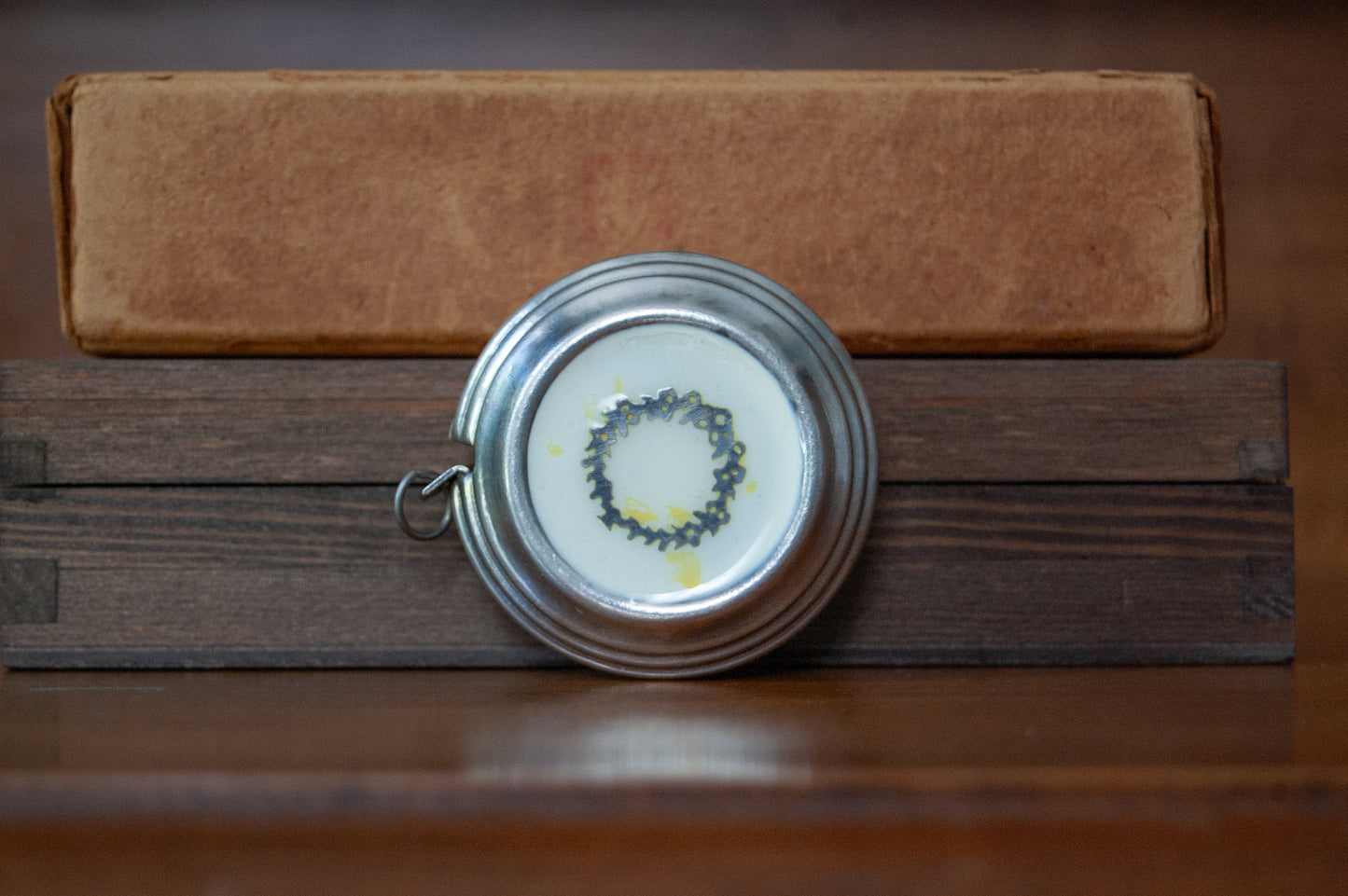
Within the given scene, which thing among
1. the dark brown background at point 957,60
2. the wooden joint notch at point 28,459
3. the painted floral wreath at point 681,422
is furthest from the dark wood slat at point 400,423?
the dark brown background at point 957,60

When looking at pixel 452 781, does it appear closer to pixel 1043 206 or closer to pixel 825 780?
pixel 825 780

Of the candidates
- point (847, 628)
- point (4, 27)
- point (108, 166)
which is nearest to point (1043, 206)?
point (847, 628)

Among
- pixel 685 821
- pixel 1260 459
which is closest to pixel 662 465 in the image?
pixel 685 821

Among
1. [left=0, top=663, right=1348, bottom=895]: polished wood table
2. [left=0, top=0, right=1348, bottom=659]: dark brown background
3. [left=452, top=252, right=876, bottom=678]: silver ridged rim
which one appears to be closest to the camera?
[left=0, top=663, right=1348, bottom=895]: polished wood table

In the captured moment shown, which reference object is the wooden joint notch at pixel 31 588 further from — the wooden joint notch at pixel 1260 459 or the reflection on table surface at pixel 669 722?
the wooden joint notch at pixel 1260 459

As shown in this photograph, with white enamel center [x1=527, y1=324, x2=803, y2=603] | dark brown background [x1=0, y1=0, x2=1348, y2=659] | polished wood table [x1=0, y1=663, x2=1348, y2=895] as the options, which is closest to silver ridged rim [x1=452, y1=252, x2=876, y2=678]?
white enamel center [x1=527, y1=324, x2=803, y2=603]

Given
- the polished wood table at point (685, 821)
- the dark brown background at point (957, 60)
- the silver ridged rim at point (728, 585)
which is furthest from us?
the dark brown background at point (957, 60)

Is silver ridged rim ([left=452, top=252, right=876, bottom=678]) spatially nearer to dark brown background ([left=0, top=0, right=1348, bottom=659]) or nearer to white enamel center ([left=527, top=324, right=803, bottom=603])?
white enamel center ([left=527, top=324, right=803, bottom=603])
